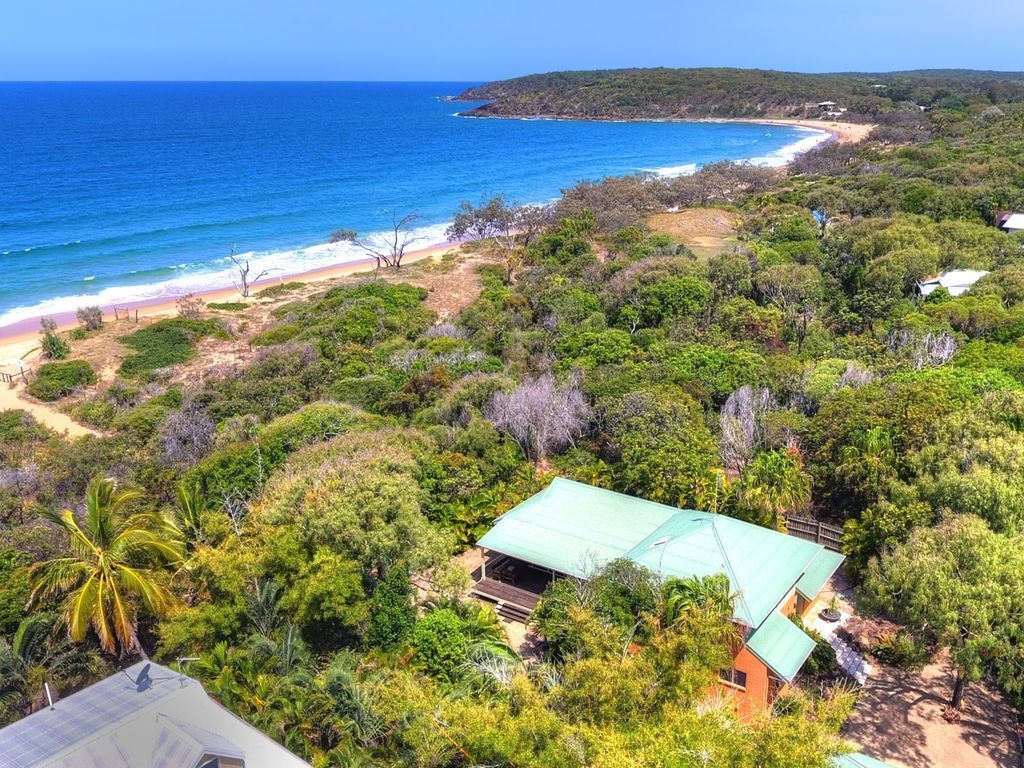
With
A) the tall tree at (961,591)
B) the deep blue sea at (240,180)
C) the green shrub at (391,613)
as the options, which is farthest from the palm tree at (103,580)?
the deep blue sea at (240,180)

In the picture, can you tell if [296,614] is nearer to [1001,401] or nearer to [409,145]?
[1001,401]

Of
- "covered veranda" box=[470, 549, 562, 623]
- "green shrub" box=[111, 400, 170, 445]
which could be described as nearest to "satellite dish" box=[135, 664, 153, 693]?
"covered veranda" box=[470, 549, 562, 623]

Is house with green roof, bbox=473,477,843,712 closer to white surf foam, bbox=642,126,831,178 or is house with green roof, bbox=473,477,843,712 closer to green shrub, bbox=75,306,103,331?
green shrub, bbox=75,306,103,331

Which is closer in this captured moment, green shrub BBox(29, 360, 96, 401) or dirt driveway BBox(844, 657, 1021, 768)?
dirt driveway BBox(844, 657, 1021, 768)

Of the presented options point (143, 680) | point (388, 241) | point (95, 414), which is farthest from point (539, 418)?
point (388, 241)

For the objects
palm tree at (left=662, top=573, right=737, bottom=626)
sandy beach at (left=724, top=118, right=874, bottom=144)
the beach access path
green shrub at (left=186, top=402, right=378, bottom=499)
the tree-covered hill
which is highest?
the tree-covered hill

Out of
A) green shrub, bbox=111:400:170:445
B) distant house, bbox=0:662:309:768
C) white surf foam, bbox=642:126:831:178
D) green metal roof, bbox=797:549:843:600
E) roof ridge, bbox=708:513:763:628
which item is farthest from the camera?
white surf foam, bbox=642:126:831:178

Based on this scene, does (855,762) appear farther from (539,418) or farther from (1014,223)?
(1014,223)
